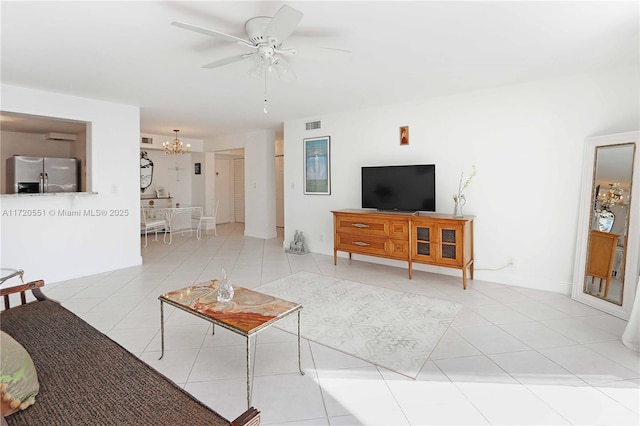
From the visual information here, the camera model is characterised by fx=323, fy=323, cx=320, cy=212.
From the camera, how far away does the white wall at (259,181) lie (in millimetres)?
7094

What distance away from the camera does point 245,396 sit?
1.90 metres

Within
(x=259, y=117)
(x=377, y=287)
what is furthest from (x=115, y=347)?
(x=259, y=117)

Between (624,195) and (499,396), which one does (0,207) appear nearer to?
(499,396)

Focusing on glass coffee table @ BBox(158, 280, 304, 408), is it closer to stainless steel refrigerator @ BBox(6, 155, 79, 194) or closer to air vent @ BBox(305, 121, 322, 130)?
air vent @ BBox(305, 121, 322, 130)

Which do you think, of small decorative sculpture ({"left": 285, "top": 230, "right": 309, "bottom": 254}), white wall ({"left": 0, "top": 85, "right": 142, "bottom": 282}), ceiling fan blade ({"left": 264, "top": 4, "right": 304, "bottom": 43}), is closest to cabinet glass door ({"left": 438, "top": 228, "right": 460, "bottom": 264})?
small decorative sculpture ({"left": 285, "top": 230, "right": 309, "bottom": 254})

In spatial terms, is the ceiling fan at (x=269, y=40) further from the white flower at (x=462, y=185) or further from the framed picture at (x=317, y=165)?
the framed picture at (x=317, y=165)

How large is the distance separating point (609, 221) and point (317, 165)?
12.9ft

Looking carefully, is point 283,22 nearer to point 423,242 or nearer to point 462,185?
point 423,242

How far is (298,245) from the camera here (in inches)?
228

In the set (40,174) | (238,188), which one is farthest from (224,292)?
(238,188)

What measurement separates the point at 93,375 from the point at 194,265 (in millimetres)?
3587

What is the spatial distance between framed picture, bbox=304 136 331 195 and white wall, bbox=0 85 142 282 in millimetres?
2718

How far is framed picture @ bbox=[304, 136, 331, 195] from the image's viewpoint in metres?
5.57

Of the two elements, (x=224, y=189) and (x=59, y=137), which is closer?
(x=59, y=137)
